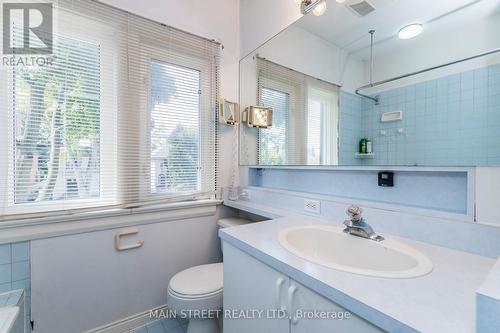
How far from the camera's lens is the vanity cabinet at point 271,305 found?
2.01 feet

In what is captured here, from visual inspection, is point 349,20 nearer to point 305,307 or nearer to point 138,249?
point 305,307

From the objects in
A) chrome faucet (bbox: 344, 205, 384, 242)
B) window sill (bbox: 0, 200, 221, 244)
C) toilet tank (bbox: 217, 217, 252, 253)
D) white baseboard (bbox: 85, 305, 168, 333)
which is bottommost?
white baseboard (bbox: 85, 305, 168, 333)

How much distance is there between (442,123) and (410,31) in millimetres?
457

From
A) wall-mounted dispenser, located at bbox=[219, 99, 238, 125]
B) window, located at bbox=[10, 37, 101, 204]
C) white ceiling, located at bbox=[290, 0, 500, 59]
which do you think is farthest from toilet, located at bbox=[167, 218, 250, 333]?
white ceiling, located at bbox=[290, 0, 500, 59]

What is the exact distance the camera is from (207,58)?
1.84 m

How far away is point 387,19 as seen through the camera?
1.12 meters

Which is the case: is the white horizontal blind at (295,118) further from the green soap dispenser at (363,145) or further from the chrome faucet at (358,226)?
the chrome faucet at (358,226)

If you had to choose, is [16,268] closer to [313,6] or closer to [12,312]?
[12,312]

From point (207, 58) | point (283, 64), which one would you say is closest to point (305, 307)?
point (283, 64)

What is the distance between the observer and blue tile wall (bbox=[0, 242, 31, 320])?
3.83 feet

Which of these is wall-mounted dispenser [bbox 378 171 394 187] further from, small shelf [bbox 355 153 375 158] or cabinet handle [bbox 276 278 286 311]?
cabinet handle [bbox 276 278 286 311]

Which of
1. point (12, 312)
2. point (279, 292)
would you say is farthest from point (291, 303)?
point (12, 312)

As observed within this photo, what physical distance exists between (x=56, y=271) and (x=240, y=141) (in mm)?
1504

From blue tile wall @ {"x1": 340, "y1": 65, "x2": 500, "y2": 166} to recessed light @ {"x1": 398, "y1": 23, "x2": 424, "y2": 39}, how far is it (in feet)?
0.77
